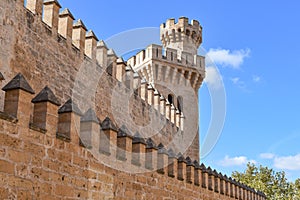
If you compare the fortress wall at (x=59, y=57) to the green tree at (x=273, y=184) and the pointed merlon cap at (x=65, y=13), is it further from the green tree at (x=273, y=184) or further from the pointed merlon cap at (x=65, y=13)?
the green tree at (x=273, y=184)

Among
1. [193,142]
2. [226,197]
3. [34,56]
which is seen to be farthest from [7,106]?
[193,142]

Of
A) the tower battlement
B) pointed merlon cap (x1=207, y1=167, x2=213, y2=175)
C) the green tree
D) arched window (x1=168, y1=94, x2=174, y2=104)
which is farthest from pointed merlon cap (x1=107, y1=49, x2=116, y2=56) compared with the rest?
the green tree

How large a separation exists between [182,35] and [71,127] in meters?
21.2

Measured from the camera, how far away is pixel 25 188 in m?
5.42

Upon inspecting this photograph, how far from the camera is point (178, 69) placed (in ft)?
83.7

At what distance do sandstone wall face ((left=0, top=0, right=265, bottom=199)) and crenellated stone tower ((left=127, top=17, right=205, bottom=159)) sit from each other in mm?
8929

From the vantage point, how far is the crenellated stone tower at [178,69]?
2497 centimetres

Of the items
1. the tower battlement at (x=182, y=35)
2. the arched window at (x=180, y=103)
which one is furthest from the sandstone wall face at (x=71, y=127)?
the tower battlement at (x=182, y=35)

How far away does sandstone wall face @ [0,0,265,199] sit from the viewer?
215 inches

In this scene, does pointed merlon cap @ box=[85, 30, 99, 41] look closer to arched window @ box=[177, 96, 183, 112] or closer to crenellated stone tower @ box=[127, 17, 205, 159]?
crenellated stone tower @ box=[127, 17, 205, 159]

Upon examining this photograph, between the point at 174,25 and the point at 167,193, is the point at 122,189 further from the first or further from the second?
the point at 174,25

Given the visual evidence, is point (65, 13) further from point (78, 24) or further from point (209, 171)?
point (209, 171)

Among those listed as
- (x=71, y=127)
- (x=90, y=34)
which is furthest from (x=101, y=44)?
(x=71, y=127)

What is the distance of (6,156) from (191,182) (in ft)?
22.1
